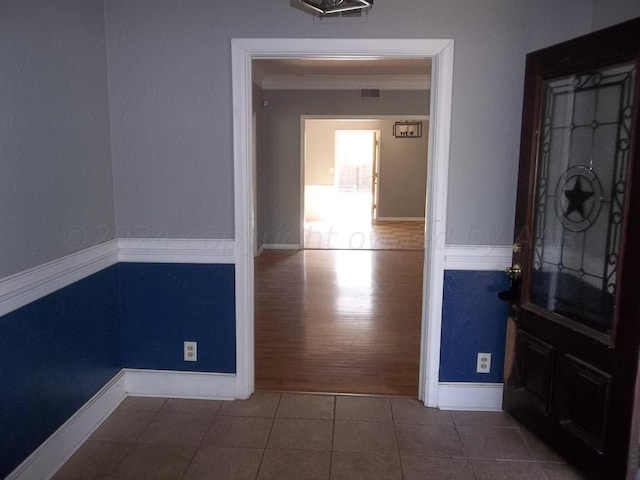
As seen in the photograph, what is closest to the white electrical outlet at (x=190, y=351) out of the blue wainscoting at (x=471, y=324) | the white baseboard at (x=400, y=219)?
the blue wainscoting at (x=471, y=324)

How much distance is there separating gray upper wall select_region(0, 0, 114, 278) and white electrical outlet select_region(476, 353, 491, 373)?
2184 millimetres

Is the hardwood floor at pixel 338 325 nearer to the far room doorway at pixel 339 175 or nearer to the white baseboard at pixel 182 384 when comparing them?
the white baseboard at pixel 182 384

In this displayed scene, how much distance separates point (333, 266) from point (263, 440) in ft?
14.5

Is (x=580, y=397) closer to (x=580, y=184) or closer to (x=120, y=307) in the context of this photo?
(x=580, y=184)

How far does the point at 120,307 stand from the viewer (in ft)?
9.53

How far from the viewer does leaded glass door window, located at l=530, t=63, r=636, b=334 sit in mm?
2104

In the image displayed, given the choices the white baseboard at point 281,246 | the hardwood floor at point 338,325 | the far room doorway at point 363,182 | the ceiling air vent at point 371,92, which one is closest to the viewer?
the hardwood floor at point 338,325

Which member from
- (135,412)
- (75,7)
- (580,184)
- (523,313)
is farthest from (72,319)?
(580,184)

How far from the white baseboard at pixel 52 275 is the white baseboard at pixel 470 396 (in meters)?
2.00

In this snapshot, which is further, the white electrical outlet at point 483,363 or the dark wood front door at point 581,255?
the white electrical outlet at point 483,363

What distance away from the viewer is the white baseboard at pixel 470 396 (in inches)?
112

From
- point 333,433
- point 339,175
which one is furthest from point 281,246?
point 333,433

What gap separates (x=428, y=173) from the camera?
2775 mm

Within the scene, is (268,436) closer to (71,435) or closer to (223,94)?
(71,435)
